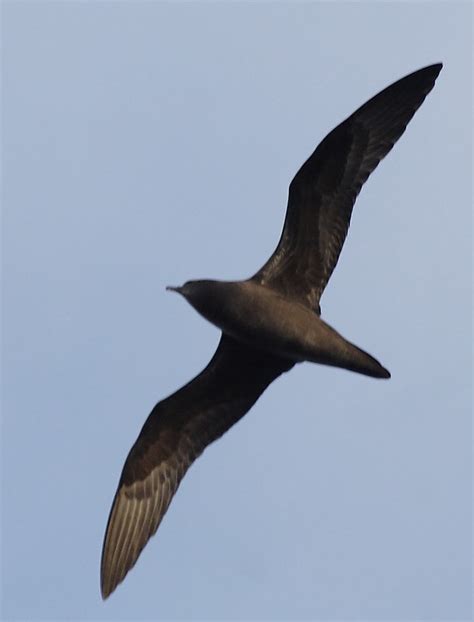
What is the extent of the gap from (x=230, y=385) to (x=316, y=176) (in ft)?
9.40

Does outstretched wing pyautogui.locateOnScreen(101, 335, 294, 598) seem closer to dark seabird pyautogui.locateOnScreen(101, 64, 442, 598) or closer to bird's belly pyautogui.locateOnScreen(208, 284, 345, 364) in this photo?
dark seabird pyautogui.locateOnScreen(101, 64, 442, 598)

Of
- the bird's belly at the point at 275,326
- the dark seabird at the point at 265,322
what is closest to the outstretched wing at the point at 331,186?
the dark seabird at the point at 265,322

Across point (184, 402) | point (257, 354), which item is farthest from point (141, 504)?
point (257, 354)

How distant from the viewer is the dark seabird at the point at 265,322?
42.8 ft

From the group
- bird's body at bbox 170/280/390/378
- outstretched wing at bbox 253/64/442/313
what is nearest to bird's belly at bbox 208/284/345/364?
bird's body at bbox 170/280/390/378

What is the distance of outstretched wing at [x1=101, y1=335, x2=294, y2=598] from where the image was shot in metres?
13.9

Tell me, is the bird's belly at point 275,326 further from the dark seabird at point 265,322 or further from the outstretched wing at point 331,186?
the outstretched wing at point 331,186

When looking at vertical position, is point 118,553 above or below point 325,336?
below

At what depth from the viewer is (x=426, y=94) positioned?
1384 centimetres

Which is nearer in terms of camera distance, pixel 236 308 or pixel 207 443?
pixel 236 308

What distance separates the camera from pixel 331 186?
13578 millimetres

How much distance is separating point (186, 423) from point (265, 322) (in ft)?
6.30

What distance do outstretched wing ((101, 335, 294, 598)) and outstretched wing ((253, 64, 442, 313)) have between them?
1120 millimetres

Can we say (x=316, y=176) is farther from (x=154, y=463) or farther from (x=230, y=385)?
(x=154, y=463)
